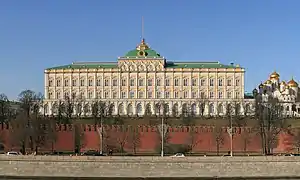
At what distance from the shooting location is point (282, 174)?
4075 centimetres

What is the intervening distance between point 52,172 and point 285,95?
7786cm

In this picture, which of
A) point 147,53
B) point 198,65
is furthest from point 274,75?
point 147,53

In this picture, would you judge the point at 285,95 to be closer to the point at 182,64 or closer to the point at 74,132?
the point at 182,64

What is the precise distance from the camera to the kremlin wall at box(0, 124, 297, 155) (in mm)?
55031

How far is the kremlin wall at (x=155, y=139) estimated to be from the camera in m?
55.0

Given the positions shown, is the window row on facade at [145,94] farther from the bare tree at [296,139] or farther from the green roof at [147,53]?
the bare tree at [296,139]

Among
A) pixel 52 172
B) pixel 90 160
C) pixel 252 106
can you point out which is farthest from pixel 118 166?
pixel 252 106

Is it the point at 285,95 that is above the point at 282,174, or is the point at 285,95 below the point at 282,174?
above

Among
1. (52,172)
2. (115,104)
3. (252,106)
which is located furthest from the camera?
(115,104)

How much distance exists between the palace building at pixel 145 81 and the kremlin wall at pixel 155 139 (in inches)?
2088

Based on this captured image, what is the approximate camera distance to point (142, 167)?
39812 millimetres

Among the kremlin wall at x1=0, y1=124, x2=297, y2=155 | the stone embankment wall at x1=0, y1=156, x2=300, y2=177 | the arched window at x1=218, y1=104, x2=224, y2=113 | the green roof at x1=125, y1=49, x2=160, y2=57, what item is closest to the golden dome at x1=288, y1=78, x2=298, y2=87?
the arched window at x1=218, y1=104, x2=224, y2=113

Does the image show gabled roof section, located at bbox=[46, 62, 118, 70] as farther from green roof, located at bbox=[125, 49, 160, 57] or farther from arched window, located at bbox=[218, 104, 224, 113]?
arched window, located at bbox=[218, 104, 224, 113]

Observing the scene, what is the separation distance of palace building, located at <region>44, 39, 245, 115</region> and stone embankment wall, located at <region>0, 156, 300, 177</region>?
2733 inches
